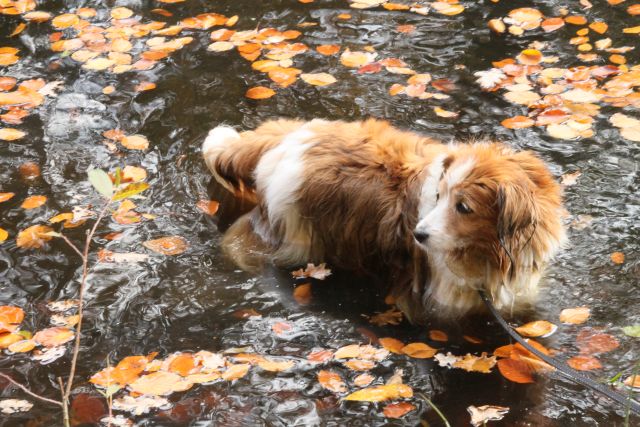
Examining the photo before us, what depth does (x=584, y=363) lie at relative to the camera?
4.16m

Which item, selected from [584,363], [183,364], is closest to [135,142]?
[183,364]

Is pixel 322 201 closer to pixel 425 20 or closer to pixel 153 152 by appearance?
pixel 153 152

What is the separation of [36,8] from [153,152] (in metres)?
2.86

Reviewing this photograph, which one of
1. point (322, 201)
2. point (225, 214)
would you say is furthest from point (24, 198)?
point (322, 201)

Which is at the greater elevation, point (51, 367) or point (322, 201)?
point (322, 201)

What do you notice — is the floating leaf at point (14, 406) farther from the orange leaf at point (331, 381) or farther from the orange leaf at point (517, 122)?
the orange leaf at point (517, 122)

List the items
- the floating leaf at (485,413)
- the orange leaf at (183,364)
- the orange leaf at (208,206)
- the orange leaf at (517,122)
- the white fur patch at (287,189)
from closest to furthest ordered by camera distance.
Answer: the floating leaf at (485,413)
the orange leaf at (183,364)
the white fur patch at (287,189)
the orange leaf at (208,206)
the orange leaf at (517,122)

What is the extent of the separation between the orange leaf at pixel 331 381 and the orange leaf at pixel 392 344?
344 mm

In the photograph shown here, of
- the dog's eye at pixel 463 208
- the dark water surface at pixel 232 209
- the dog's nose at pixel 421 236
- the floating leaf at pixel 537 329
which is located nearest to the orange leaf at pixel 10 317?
the dark water surface at pixel 232 209

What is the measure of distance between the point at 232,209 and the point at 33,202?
1334 millimetres

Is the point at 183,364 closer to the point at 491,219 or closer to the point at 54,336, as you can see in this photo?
the point at 54,336

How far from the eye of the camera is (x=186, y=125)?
20.6ft

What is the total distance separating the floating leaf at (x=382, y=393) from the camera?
4.01 m

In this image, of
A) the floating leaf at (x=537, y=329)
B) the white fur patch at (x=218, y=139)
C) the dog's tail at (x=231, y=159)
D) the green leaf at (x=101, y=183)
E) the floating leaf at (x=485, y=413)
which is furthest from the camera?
the white fur patch at (x=218, y=139)
